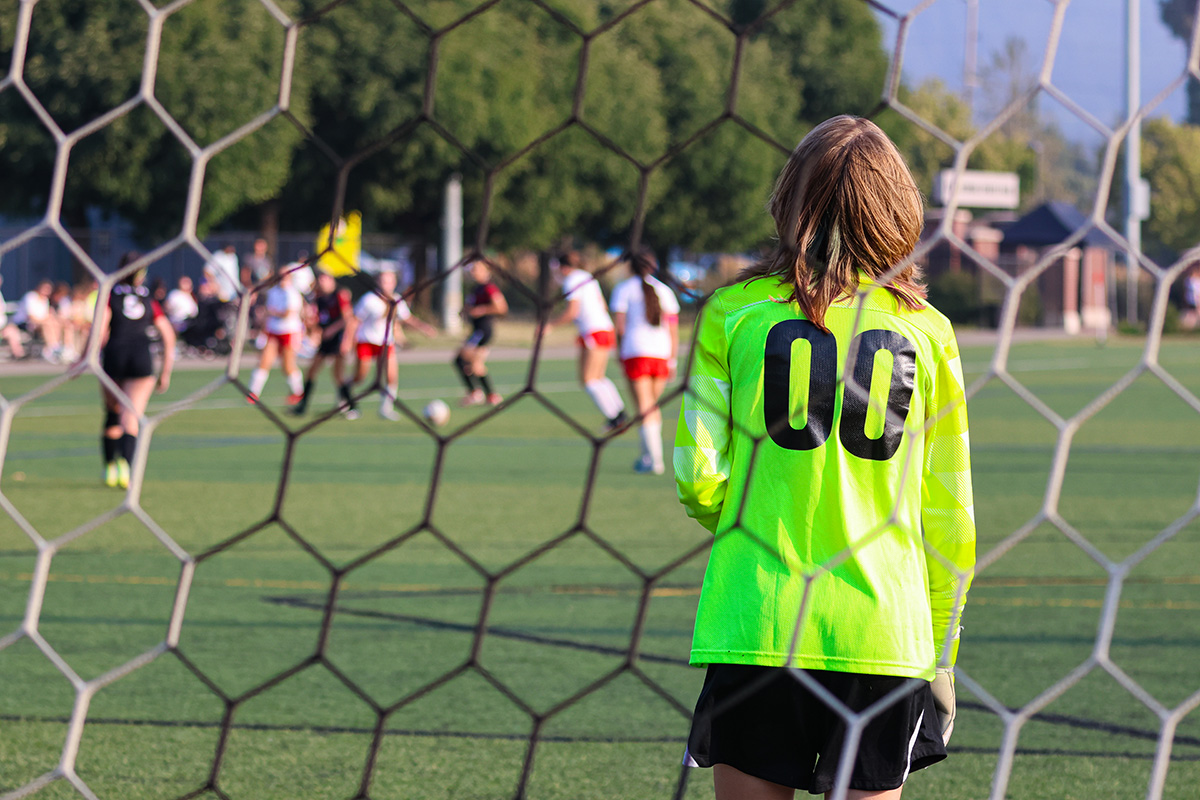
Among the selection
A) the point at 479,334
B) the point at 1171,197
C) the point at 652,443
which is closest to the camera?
the point at 652,443

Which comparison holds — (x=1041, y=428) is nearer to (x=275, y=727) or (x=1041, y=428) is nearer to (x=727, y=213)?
(x=275, y=727)

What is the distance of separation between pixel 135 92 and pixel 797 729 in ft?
75.1

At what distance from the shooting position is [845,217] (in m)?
1.99

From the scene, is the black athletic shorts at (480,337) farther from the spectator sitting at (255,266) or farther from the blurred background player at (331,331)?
the spectator sitting at (255,266)

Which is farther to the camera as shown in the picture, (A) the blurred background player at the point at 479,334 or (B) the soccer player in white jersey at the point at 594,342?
(A) the blurred background player at the point at 479,334

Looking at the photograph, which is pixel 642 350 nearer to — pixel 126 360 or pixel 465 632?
pixel 126 360

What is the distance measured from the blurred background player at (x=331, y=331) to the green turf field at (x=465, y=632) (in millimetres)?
3000

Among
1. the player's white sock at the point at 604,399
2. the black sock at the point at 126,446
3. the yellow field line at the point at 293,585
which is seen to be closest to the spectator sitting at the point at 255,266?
the player's white sock at the point at 604,399

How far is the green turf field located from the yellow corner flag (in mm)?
466

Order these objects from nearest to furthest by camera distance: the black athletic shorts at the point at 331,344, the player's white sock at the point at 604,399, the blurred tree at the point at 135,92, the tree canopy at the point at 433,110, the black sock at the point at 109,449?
the black sock at the point at 109,449
the player's white sock at the point at 604,399
the black athletic shorts at the point at 331,344
the blurred tree at the point at 135,92
the tree canopy at the point at 433,110

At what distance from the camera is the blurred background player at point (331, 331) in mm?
12914

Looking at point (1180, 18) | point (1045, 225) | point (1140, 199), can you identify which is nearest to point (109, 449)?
point (1180, 18)

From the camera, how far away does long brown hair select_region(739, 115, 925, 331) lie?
1.98m

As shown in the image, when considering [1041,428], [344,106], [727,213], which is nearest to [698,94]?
[727,213]
